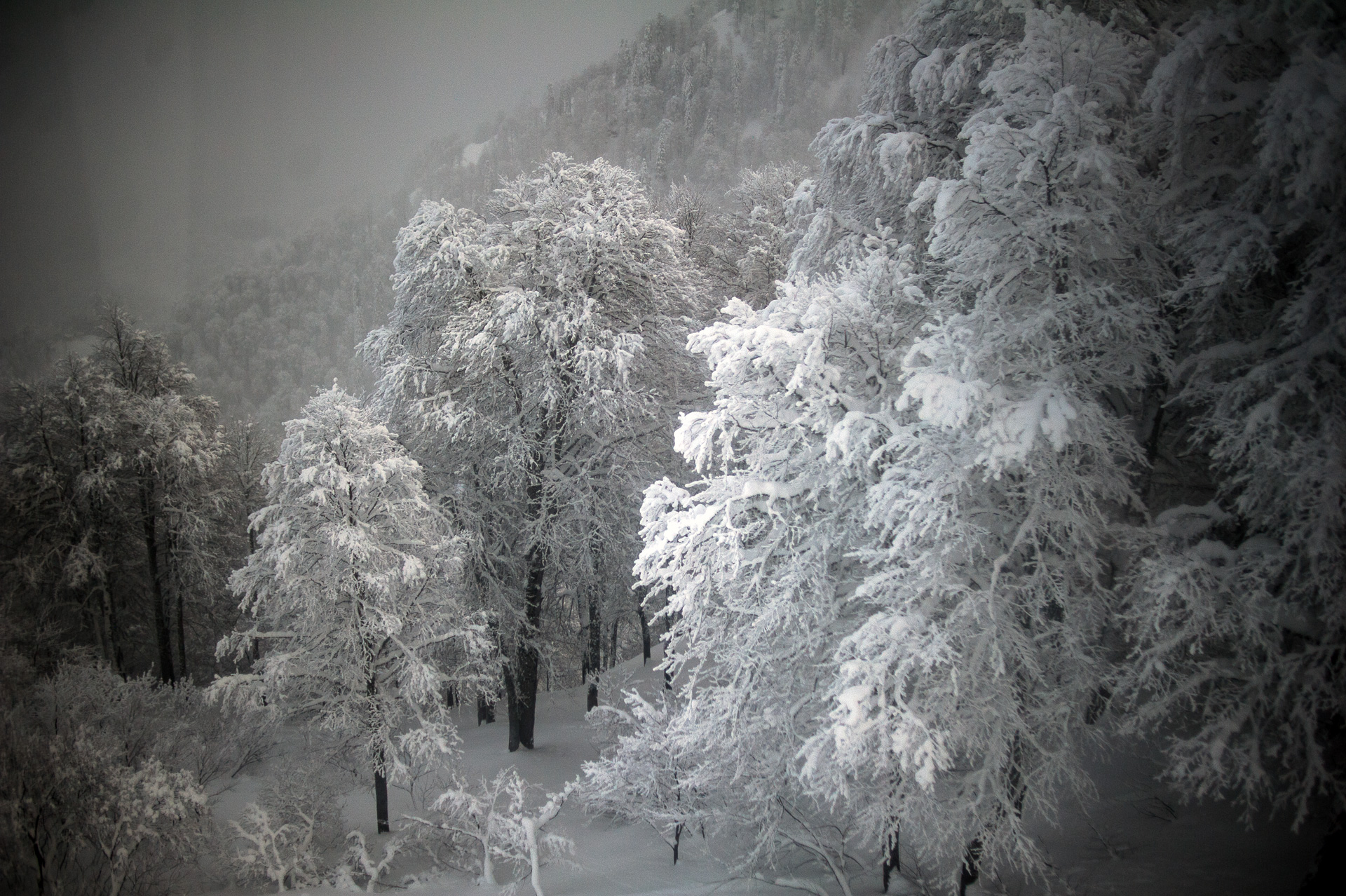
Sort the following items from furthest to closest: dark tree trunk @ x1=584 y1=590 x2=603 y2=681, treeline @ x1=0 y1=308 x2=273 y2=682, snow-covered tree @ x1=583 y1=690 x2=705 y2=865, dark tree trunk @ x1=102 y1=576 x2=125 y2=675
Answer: dark tree trunk @ x1=102 y1=576 x2=125 y2=675, treeline @ x1=0 y1=308 x2=273 y2=682, dark tree trunk @ x1=584 y1=590 x2=603 y2=681, snow-covered tree @ x1=583 y1=690 x2=705 y2=865

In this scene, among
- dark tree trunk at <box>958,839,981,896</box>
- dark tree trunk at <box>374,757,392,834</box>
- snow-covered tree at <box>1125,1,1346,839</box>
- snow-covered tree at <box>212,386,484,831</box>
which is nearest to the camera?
snow-covered tree at <box>1125,1,1346,839</box>

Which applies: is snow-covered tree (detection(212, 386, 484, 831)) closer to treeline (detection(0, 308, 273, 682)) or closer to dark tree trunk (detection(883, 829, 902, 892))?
dark tree trunk (detection(883, 829, 902, 892))

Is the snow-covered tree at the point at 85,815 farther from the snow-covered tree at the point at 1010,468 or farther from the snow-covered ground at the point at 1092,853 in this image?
the snow-covered tree at the point at 1010,468

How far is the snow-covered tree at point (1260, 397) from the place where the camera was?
3.96m

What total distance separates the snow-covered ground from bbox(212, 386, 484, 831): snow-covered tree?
1.96 meters

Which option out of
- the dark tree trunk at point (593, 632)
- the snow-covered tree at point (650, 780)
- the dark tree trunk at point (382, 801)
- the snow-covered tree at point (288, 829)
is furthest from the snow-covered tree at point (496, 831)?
the dark tree trunk at point (593, 632)

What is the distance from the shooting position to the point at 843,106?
59.1 metres

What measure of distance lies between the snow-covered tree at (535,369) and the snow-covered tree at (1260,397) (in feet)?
23.3

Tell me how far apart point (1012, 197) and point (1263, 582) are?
337cm

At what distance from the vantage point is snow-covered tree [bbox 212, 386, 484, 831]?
7785mm

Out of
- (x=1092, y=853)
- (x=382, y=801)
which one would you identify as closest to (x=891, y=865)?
(x=1092, y=853)

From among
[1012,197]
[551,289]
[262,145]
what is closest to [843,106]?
[551,289]

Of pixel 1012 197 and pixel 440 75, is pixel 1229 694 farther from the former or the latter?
pixel 440 75

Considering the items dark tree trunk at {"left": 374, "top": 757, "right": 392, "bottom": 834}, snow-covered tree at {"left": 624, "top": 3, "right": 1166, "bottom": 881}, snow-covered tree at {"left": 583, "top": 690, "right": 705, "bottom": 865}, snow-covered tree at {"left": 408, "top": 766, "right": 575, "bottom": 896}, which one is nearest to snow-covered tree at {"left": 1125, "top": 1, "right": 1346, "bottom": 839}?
snow-covered tree at {"left": 624, "top": 3, "right": 1166, "bottom": 881}
